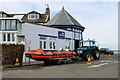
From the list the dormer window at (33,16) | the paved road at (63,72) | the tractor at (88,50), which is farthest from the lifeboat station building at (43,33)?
the dormer window at (33,16)

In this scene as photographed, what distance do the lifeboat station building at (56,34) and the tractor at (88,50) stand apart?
12.7ft

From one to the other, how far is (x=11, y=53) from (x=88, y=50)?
13881 millimetres

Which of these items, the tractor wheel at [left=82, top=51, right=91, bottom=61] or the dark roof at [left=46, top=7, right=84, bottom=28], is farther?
the dark roof at [left=46, top=7, right=84, bottom=28]

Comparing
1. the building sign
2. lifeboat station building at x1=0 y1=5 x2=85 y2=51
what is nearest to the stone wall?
lifeboat station building at x1=0 y1=5 x2=85 y2=51

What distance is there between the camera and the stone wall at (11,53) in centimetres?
2914

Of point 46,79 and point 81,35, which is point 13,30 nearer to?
point 46,79

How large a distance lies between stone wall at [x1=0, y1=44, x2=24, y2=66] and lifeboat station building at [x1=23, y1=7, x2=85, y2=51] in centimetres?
357

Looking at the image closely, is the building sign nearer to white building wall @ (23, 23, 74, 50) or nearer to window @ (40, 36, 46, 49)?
white building wall @ (23, 23, 74, 50)

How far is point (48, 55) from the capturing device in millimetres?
31047

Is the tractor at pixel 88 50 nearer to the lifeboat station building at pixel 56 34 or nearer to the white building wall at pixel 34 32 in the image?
the lifeboat station building at pixel 56 34

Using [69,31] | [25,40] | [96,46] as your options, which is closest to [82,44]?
[96,46]

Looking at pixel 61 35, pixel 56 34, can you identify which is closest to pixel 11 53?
pixel 56 34

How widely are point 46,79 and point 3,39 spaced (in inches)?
747

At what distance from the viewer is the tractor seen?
131ft
